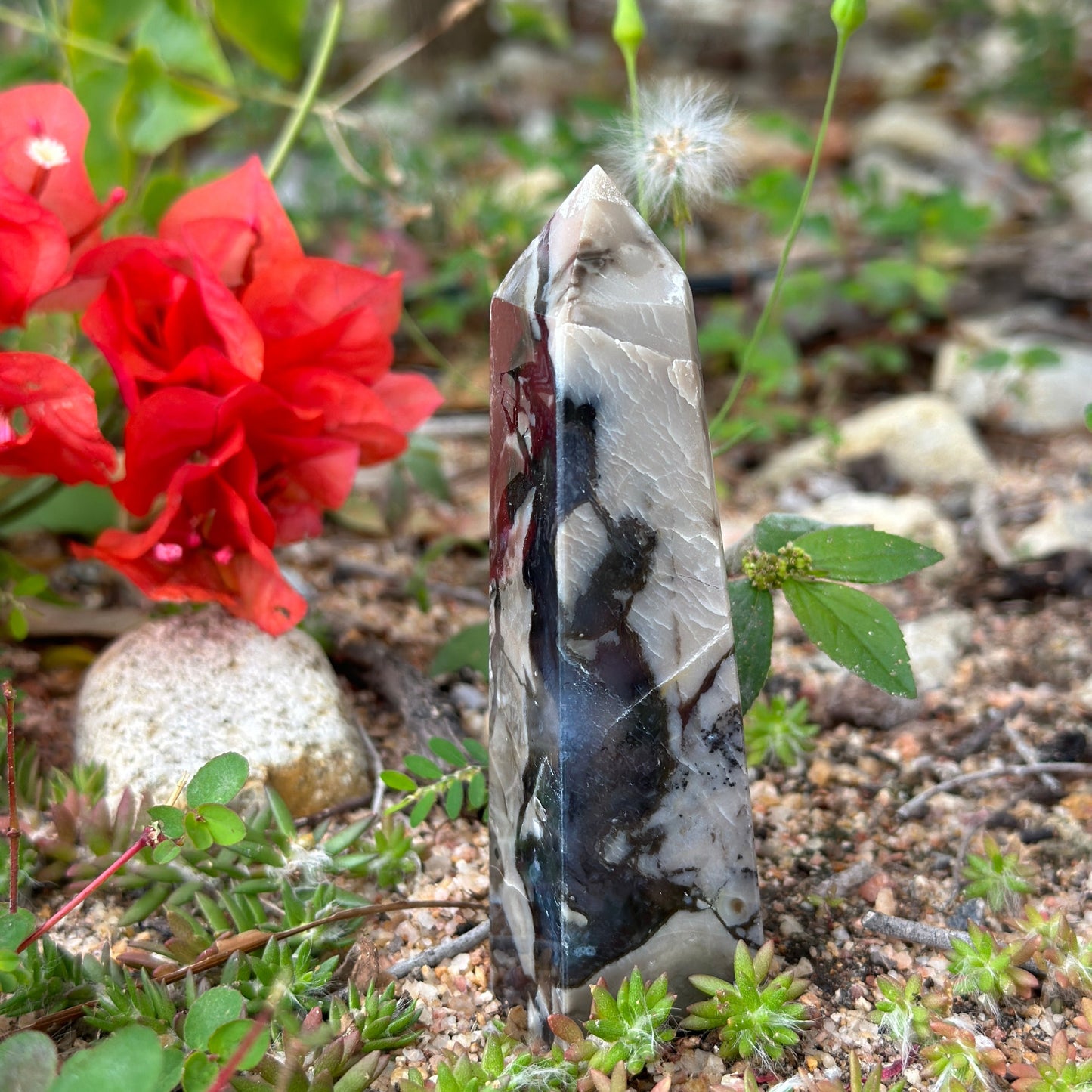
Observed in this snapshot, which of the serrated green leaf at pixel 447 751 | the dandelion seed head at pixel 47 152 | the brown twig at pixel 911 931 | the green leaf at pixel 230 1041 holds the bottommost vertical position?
the brown twig at pixel 911 931

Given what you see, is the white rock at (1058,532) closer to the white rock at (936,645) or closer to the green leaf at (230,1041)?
the white rock at (936,645)

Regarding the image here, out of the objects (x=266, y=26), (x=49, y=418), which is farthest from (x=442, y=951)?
(x=266, y=26)

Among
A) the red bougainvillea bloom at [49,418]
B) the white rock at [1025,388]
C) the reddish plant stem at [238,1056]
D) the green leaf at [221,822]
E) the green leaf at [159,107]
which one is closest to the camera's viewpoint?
the reddish plant stem at [238,1056]

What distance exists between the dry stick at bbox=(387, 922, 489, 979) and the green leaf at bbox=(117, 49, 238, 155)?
1.07 m

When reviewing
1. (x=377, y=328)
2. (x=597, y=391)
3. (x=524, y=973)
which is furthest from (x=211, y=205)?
(x=524, y=973)

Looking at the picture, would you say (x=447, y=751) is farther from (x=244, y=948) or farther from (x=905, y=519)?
(x=905, y=519)

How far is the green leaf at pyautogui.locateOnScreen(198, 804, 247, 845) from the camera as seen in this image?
2.69 ft

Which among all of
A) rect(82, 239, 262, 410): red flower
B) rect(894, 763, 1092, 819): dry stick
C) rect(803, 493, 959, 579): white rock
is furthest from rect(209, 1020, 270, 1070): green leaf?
rect(803, 493, 959, 579): white rock

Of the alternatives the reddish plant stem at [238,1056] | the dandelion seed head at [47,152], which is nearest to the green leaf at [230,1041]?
the reddish plant stem at [238,1056]

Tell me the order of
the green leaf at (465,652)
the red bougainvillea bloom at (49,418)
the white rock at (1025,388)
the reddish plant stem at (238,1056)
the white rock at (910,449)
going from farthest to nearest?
the white rock at (1025,388)
the white rock at (910,449)
the green leaf at (465,652)
the red bougainvillea bloom at (49,418)
the reddish plant stem at (238,1056)

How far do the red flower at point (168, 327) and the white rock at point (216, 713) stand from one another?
0.26 m

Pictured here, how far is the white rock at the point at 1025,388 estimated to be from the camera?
212 centimetres

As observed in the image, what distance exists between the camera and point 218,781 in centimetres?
83

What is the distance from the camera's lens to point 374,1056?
2.53 ft
